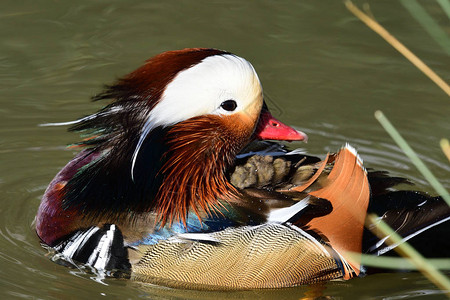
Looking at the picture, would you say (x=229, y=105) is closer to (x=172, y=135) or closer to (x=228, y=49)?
(x=172, y=135)

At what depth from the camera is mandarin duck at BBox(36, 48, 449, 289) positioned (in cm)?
415

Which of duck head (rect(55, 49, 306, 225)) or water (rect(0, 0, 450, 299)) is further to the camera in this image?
water (rect(0, 0, 450, 299))

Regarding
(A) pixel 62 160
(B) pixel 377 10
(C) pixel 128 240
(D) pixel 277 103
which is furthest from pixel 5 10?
(C) pixel 128 240

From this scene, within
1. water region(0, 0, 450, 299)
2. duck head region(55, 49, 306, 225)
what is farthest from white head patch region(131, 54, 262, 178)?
water region(0, 0, 450, 299)

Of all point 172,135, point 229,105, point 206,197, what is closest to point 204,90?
point 229,105

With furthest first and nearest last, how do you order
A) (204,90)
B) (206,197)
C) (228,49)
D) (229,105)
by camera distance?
1. (228,49)
2. (206,197)
3. (229,105)
4. (204,90)

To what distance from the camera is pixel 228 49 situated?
23.4ft

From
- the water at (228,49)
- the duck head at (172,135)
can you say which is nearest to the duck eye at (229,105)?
the duck head at (172,135)

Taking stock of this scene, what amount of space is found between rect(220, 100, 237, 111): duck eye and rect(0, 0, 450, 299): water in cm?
105

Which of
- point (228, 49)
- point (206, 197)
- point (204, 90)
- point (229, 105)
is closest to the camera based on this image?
point (204, 90)

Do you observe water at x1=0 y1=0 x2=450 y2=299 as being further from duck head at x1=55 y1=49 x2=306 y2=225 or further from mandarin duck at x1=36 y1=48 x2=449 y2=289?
duck head at x1=55 y1=49 x2=306 y2=225

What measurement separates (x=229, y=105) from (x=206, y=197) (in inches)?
22.9

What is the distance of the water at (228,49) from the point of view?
4496 millimetres

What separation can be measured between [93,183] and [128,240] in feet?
1.31
